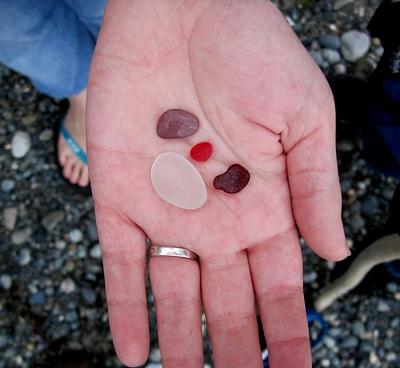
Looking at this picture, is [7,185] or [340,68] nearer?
[7,185]

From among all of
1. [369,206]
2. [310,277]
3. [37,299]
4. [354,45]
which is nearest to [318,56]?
[354,45]

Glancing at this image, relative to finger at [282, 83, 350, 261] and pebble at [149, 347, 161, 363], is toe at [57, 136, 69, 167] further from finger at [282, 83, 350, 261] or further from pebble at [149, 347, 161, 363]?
finger at [282, 83, 350, 261]

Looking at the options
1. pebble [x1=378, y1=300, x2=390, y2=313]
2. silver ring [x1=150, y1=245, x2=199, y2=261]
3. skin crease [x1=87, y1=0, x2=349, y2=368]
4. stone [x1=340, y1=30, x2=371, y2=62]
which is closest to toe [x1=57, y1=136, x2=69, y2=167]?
skin crease [x1=87, y1=0, x2=349, y2=368]

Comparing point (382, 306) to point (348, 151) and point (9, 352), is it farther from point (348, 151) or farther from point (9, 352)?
point (9, 352)

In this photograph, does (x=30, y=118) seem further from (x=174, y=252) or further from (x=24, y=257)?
(x=174, y=252)

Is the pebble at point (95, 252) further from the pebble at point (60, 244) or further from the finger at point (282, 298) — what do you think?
the finger at point (282, 298)

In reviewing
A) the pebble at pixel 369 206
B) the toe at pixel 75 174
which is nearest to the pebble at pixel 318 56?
the pebble at pixel 369 206

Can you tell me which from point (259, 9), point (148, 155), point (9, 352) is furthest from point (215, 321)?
point (9, 352)
